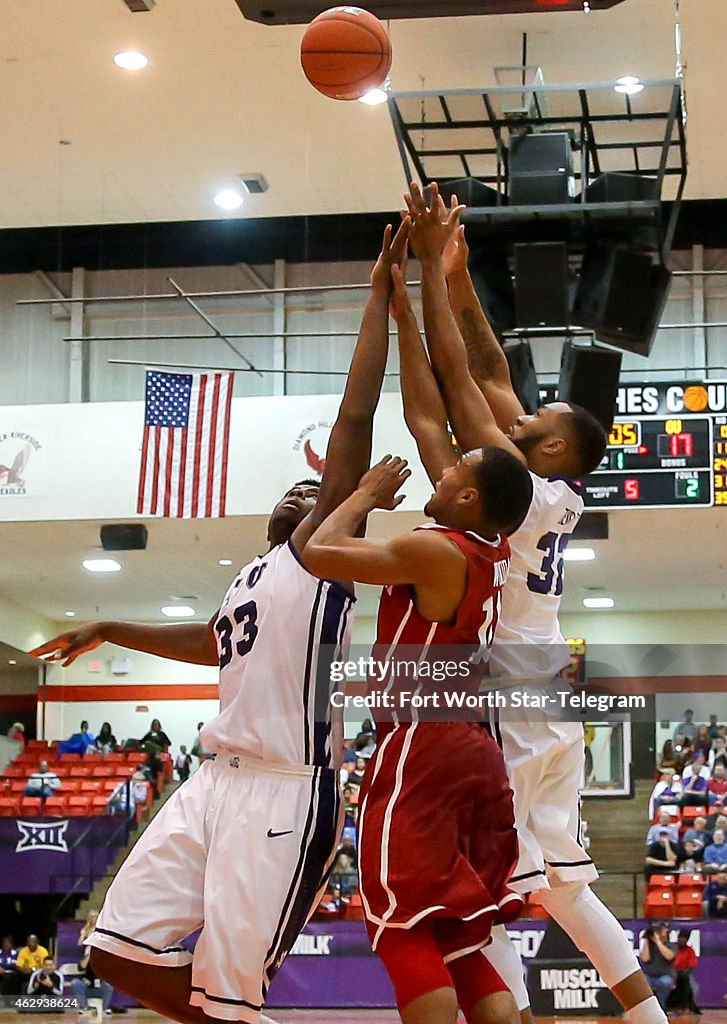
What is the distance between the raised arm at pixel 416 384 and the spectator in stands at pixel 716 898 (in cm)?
988

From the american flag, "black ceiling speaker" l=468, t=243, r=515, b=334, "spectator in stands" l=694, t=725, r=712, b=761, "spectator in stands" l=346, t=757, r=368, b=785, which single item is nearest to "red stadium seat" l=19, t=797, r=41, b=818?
"spectator in stands" l=346, t=757, r=368, b=785

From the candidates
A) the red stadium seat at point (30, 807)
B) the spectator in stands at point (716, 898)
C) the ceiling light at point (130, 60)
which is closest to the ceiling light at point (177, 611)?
the red stadium seat at point (30, 807)

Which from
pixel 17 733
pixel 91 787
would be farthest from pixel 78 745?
pixel 91 787

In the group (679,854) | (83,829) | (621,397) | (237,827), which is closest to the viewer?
(237,827)

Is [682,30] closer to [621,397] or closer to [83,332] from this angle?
[621,397]

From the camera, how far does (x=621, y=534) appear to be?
17500 mm

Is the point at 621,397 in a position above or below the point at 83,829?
above

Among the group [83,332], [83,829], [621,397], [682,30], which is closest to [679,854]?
[621,397]

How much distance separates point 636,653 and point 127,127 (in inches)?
625

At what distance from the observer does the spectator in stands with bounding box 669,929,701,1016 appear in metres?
11.8

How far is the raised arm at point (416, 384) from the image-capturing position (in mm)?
4277

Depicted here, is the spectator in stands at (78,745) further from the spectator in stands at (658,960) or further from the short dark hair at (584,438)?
the short dark hair at (584,438)

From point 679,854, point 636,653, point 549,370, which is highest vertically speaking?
point 549,370

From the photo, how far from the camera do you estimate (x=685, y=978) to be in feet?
39.1
